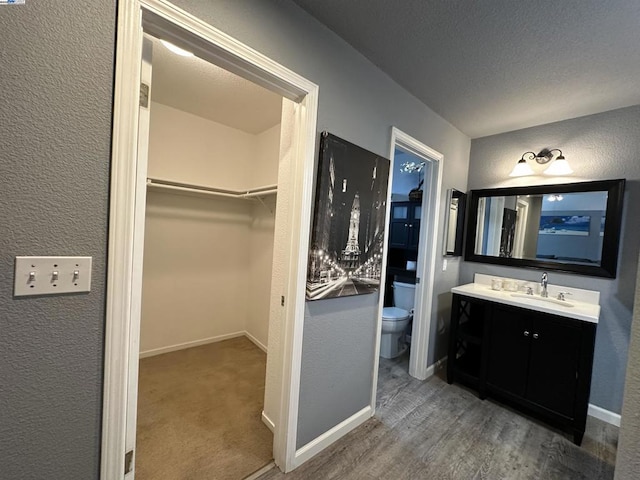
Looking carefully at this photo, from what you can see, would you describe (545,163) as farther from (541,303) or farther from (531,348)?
(531,348)

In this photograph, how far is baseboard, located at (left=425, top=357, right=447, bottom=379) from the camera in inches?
100

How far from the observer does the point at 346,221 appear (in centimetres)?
158

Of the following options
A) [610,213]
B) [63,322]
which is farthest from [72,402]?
[610,213]

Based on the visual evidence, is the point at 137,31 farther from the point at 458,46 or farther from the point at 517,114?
the point at 517,114

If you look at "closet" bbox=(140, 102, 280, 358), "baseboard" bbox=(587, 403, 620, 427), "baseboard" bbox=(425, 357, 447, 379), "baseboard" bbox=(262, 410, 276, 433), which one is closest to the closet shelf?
"closet" bbox=(140, 102, 280, 358)

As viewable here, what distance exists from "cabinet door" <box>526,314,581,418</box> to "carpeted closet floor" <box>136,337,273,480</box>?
1.98 meters

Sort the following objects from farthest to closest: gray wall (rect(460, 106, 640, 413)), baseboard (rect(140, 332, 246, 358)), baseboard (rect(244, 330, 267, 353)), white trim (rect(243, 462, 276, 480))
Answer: baseboard (rect(244, 330, 267, 353)) < baseboard (rect(140, 332, 246, 358)) < gray wall (rect(460, 106, 640, 413)) < white trim (rect(243, 462, 276, 480))

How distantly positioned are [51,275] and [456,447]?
2.29 meters

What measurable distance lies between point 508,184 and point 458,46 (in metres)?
1.63

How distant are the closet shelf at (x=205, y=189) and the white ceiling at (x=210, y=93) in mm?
728

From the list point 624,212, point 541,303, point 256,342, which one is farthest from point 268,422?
point 624,212

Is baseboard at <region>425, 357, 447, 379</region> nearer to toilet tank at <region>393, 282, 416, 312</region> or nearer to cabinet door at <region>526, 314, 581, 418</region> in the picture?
toilet tank at <region>393, 282, 416, 312</region>

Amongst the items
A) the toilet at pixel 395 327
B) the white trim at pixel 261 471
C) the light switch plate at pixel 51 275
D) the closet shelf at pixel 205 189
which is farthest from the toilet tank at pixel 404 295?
the light switch plate at pixel 51 275

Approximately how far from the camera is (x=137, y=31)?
869 millimetres
